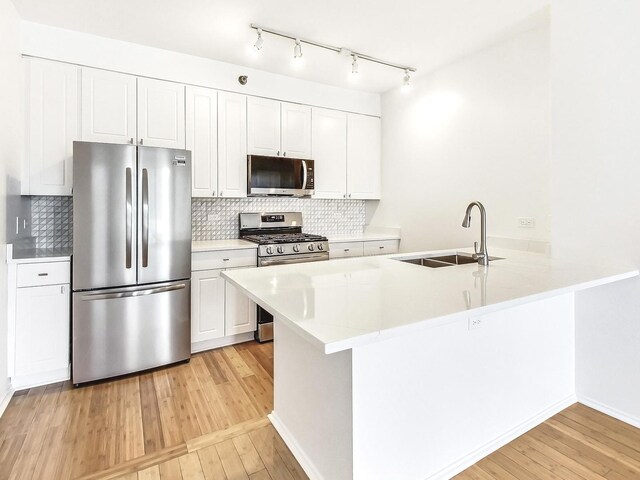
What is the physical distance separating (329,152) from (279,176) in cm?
75

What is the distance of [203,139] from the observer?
330cm

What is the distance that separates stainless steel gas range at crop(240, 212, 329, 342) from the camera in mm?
3299

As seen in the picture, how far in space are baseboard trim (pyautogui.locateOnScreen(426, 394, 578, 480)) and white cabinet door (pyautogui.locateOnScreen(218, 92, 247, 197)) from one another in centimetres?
283

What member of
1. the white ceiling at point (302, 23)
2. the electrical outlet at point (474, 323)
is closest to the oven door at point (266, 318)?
the white ceiling at point (302, 23)

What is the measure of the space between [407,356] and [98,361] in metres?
2.29

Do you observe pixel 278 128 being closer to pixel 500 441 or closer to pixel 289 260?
pixel 289 260

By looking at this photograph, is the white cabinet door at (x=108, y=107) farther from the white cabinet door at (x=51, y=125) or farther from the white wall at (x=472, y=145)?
the white wall at (x=472, y=145)

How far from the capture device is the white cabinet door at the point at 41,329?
2.37m

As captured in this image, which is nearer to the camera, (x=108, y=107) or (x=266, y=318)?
(x=108, y=107)

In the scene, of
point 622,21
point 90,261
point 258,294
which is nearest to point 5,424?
point 90,261

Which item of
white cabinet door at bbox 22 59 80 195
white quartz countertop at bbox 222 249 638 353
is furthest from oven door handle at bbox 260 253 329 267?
white cabinet door at bbox 22 59 80 195

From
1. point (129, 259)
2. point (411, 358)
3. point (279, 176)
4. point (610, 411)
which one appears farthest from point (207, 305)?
point (610, 411)

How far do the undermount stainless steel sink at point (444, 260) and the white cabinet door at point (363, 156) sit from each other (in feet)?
6.03

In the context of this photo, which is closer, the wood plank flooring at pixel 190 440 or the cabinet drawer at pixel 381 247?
the wood plank flooring at pixel 190 440
